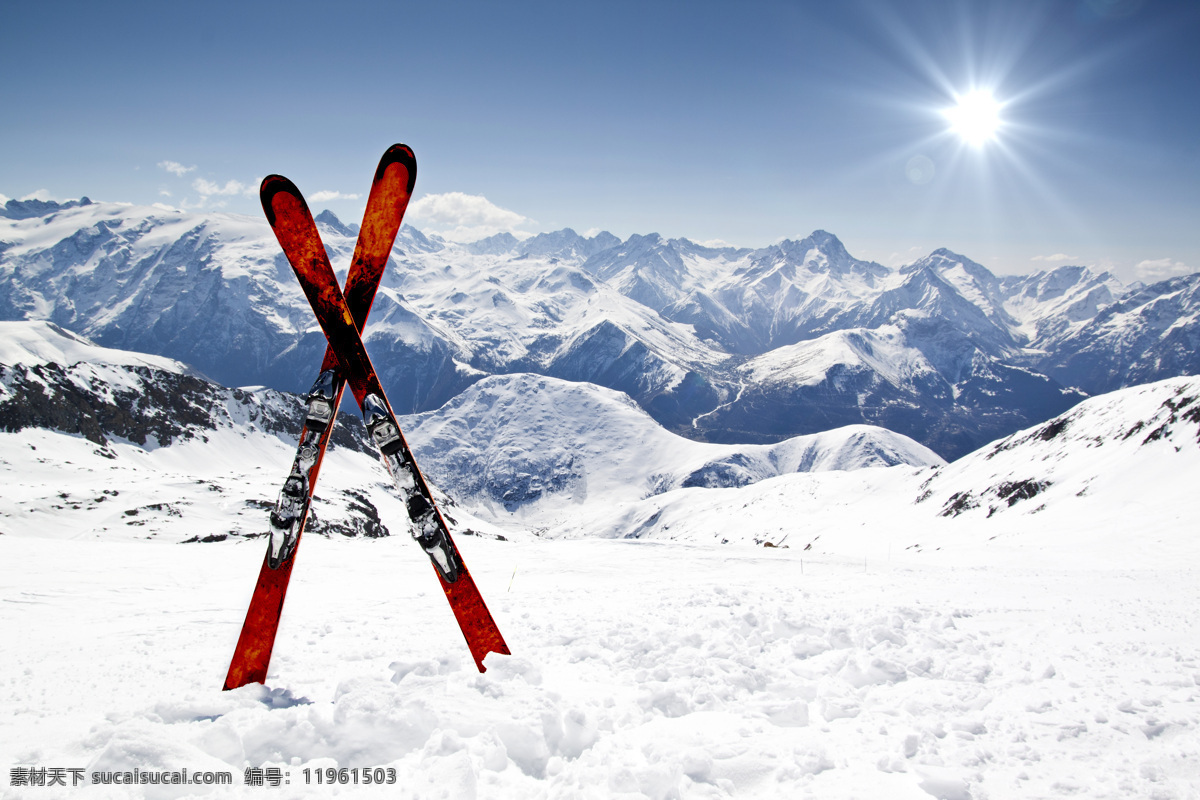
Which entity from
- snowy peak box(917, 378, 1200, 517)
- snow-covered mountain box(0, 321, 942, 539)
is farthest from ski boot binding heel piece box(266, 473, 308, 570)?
snowy peak box(917, 378, 1200, 517)

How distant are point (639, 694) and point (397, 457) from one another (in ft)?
17.6

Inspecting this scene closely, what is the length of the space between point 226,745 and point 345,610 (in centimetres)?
769

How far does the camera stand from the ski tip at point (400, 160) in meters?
10.3

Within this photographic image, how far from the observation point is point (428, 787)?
581 cm

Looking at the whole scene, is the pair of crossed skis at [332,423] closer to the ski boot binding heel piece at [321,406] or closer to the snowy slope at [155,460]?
the ski boot binding heel piece at [321,406]

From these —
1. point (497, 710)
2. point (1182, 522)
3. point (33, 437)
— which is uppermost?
point (1182, 522)

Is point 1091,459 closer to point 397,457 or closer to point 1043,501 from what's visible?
point 1043,501

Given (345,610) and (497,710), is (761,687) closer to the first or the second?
(497,710)

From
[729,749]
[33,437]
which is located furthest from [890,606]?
[33,437]

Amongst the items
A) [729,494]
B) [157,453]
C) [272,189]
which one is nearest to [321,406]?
[272,189]

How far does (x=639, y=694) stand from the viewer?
27.1 ft

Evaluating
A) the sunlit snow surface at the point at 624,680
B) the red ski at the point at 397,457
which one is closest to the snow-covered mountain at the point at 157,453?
the sunlit snow surface at the point at 624,680

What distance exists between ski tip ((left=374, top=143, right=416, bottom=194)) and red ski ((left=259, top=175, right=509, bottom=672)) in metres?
1.74

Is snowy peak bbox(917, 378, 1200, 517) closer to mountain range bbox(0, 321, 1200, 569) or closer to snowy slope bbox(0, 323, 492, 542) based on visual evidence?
mountain range bbox(0, 321, 1200, 569)
